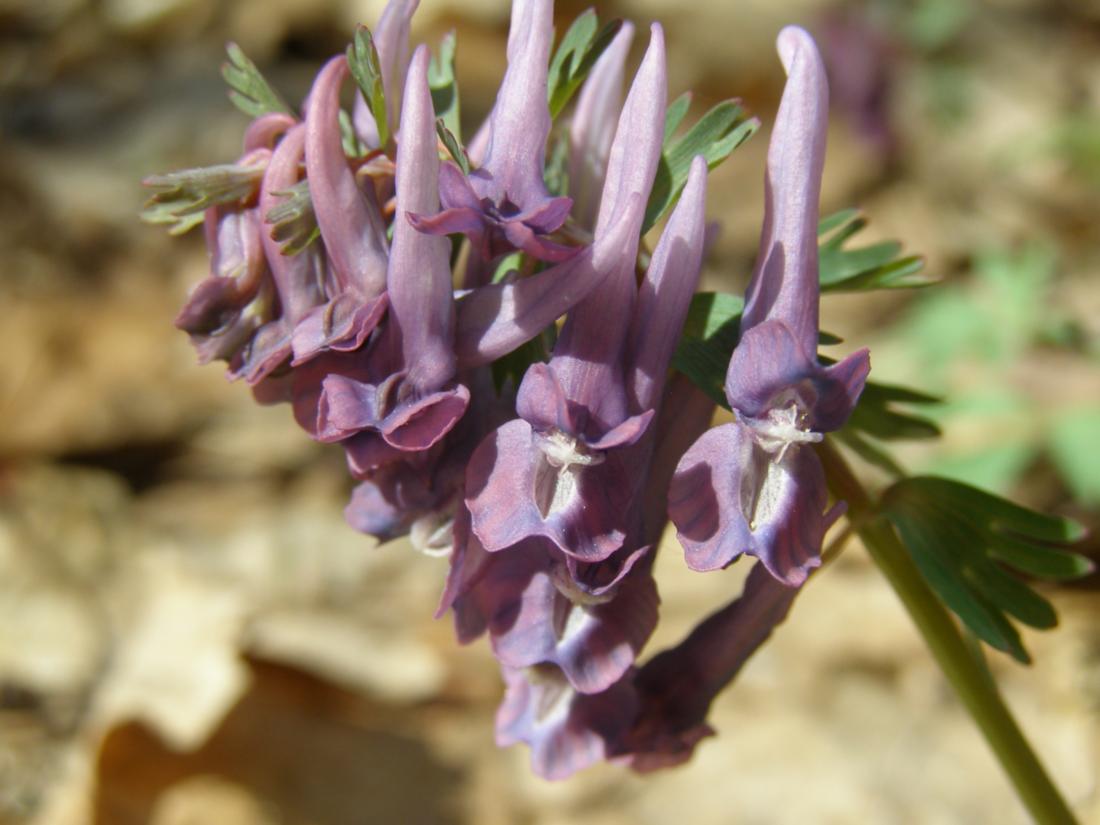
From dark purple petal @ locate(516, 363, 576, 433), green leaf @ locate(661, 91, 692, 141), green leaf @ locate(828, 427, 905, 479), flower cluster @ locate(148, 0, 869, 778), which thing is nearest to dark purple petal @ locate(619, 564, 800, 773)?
flower cluster @ locate(148, 0, 869, 778)

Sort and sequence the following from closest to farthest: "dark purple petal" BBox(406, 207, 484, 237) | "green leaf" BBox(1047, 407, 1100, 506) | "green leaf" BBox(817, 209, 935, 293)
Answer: "dark purple petal" BBox(406, 207, 484, 237) < "green leaf" BBox(817, 209, 935, 293) < "green leaf" BBox(1047, 407, 1100, 506)

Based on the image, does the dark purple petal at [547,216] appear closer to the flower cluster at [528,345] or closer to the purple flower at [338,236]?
the flower cluster at [528,345]

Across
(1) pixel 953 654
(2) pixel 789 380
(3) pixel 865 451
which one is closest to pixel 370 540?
(3) pixel 865 451

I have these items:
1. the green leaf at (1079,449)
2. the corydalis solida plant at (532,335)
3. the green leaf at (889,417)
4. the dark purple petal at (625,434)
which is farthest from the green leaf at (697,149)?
the green leaf at (1079,449)

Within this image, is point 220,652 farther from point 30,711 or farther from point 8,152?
point 8,152

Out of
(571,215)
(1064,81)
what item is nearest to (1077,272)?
(1064,81)

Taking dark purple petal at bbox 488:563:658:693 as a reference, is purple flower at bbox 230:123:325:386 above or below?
above

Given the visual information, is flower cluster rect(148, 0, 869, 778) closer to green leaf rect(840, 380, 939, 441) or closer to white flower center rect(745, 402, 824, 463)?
white flower center rect(745, 402, 824, 463)
